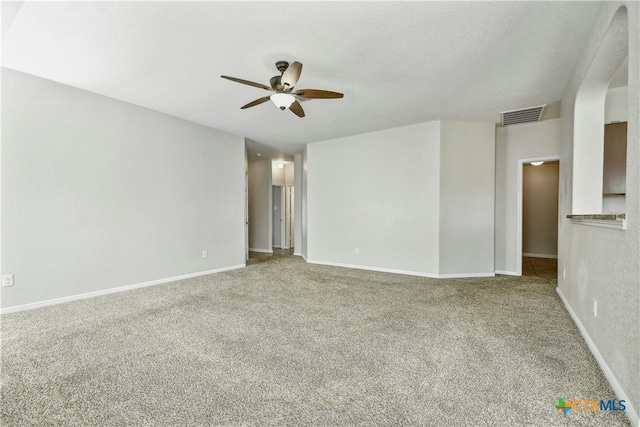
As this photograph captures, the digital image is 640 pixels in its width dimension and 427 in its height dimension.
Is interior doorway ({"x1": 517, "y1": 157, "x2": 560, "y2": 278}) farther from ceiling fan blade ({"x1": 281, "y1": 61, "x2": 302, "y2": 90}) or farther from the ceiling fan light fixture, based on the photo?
ceiling fan blade ({"x1": 281, "y1": 61, "x2": 302, "y2": 90})

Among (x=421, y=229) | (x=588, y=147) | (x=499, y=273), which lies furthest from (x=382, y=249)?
(x=588, y=147)

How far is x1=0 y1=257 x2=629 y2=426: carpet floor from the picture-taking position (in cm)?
145

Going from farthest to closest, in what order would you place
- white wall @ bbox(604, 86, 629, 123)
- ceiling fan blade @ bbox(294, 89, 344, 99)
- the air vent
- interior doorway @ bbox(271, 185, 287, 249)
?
interior doorway @ bbox(271, 185, 287, 249) < the air vent < white wall @ bbox(604, 86, 629, 123) < ceiling fan blade @ bbox(294, 89, 344, 99)

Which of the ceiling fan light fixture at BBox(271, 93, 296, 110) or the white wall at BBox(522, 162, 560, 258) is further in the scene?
the white wall at BBox(522, 162, 560, 258)

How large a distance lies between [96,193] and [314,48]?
3194 mm

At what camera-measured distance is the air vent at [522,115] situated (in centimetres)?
400

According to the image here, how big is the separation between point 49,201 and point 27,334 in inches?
59.2

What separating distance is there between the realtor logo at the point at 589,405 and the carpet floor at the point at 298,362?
0.04m

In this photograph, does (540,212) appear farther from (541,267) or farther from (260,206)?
(260,206)

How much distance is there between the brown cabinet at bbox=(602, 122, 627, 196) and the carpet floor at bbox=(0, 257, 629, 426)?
1.41 meters

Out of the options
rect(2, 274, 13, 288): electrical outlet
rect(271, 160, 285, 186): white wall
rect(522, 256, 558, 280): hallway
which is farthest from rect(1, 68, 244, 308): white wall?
rect(522, 256, 558, 280): hallway

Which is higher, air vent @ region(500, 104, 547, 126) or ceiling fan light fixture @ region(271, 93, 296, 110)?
air vent @ region(500, 104, 547, 126)

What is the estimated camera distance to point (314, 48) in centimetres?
250

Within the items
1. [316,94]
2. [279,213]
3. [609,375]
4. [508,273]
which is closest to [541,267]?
[508,273]
